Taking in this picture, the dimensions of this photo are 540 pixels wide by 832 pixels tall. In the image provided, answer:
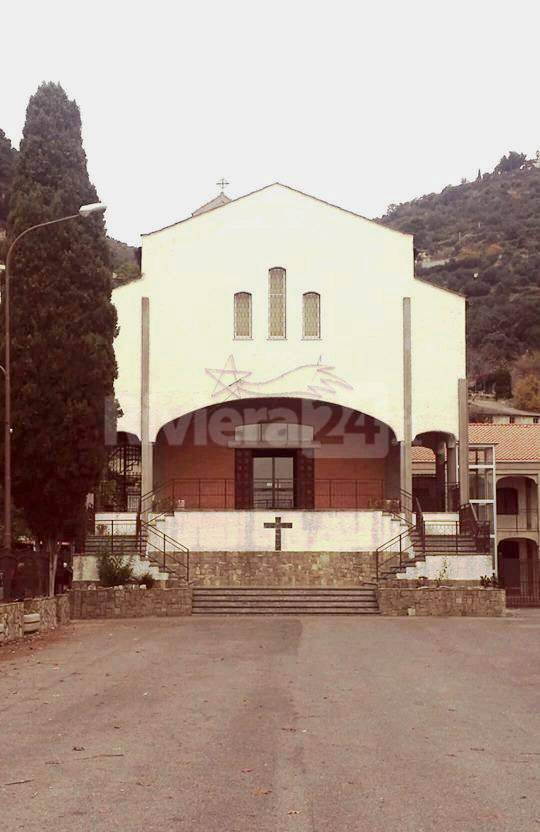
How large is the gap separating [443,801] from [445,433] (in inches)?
1121

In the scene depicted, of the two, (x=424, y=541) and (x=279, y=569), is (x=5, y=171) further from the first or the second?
(x=424, y=541)

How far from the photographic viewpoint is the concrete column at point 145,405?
3397 centimetres

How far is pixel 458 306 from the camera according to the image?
1405 inches

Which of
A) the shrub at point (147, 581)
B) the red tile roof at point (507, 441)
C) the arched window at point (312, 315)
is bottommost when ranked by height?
the shrub at point (147, 581)

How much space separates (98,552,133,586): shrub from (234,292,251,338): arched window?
8.83m

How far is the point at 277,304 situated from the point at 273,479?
605 cm

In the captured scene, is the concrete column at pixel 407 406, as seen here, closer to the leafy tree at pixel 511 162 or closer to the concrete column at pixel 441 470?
the concrete column at pixel 441 470

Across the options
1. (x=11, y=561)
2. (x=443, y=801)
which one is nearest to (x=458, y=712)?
(x=443, y=801)

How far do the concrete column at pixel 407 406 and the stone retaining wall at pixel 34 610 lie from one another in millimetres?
12533

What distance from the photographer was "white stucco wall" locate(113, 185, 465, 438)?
3491 centimetres

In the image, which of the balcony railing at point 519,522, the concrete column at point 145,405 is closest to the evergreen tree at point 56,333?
the concrete column at point 145,405

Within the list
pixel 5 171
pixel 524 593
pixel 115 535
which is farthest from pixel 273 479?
pixel 5 171

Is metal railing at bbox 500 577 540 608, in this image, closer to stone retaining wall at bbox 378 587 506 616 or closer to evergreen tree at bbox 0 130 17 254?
stone retaining wall at bbox 378 587 506 616

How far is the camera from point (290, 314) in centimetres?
3538
